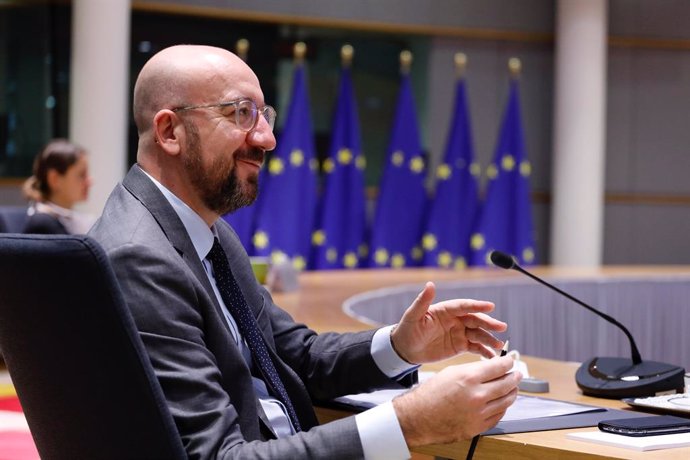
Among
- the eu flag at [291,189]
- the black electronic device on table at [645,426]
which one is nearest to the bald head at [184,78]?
the black electronic device on table at [645,426]

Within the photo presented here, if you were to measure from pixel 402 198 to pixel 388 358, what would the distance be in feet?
20.5

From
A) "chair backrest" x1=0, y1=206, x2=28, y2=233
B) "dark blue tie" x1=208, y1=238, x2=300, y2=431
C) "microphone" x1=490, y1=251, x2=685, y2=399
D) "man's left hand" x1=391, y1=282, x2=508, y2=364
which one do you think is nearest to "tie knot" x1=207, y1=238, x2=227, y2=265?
"dark blue tie" x1=208, y1=238, x2=300, y2=431

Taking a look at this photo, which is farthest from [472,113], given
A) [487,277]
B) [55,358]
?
[55,358]

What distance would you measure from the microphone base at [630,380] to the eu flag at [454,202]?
5.97 m

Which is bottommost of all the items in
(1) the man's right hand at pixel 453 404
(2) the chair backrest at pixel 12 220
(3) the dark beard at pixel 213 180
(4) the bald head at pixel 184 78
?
(1) the man's right hand at pixel 453 404

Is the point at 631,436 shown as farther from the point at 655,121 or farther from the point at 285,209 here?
the point at 655,121

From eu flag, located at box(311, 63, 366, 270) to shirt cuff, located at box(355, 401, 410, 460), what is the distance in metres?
6.39

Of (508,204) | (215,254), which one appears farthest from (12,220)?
(508,204)

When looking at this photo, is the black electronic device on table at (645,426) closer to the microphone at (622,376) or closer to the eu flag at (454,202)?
the microphone at (622,376)

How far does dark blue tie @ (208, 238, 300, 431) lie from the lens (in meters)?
1.69

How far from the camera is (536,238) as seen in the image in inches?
360

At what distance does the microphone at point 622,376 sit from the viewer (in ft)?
6.42

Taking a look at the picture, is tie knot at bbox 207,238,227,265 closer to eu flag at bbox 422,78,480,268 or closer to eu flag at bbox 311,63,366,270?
eu flag at bbox 311,63,366,270

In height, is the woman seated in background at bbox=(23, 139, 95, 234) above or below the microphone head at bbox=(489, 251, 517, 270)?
above
